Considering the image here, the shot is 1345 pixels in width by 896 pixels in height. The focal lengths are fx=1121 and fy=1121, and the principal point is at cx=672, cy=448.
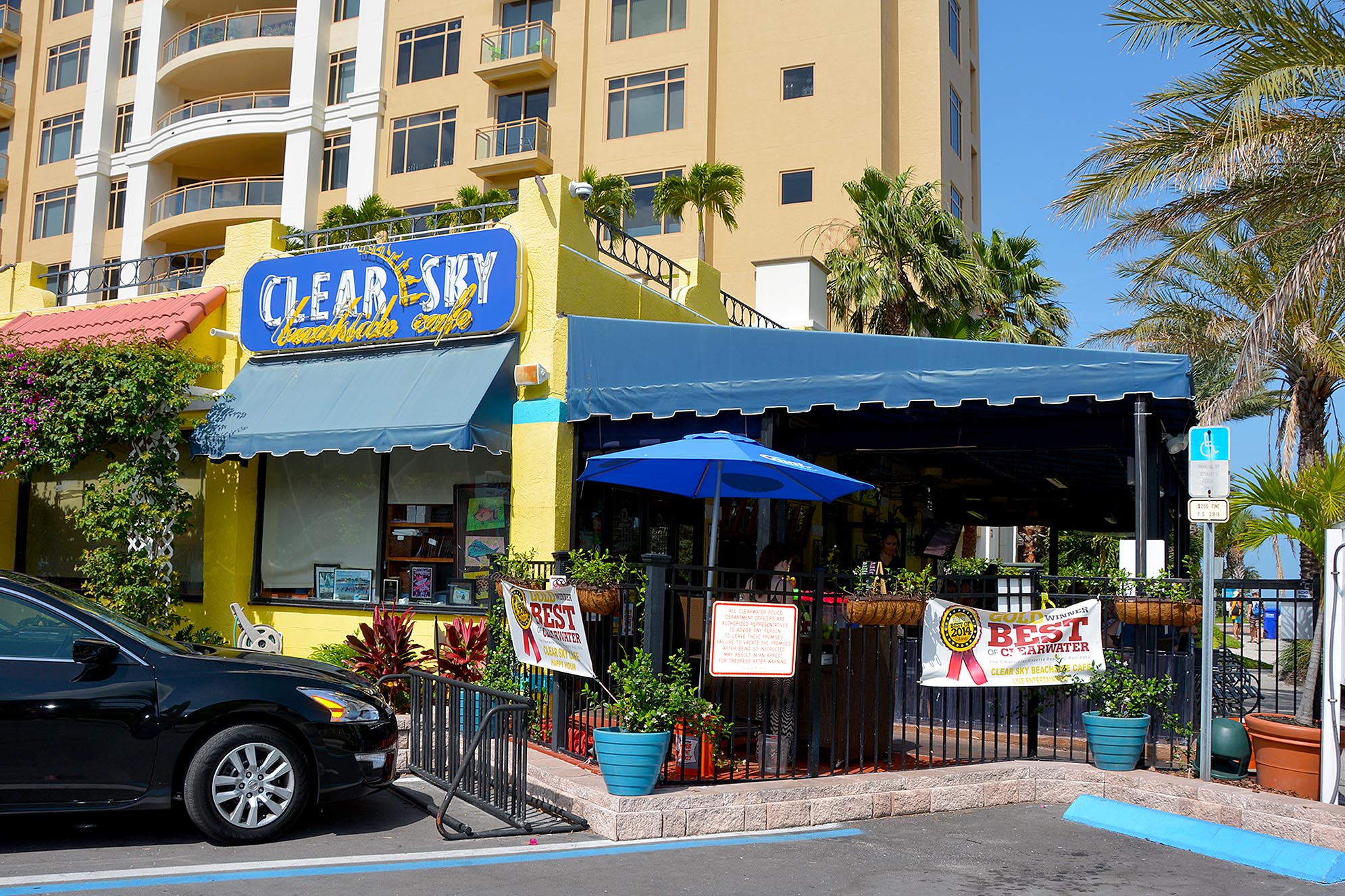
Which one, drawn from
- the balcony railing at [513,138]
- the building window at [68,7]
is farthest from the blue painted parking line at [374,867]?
the building window at [68,7]

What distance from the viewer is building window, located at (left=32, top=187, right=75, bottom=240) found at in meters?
37.3

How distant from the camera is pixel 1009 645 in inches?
322

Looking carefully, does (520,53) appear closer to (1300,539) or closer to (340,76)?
(340,76)

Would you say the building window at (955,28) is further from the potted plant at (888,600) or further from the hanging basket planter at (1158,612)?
the potted plant at (888,600)

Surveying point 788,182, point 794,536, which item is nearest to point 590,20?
point 788,182

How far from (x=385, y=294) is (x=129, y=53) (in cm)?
3092

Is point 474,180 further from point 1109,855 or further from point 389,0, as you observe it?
point 1109,855

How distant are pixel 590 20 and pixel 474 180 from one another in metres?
5.47

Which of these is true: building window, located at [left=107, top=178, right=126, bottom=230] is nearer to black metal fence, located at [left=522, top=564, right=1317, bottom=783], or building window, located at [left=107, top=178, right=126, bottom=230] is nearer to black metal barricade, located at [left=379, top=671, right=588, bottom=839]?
black metal barricade, located at [left=379, top=671, right=588, bottom=839]

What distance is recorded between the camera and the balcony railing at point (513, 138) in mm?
30953

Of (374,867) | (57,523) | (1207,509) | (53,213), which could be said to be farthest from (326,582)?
(53,213)

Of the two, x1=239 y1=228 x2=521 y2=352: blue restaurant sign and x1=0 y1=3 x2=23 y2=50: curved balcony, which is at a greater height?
x1=0 y1=3 x2=23 y2=50: curved balcony

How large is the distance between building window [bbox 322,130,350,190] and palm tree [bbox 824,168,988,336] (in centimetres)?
1731

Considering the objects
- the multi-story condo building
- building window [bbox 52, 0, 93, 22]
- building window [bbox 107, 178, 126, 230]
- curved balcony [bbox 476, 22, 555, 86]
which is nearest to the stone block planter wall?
the multi-story condo building
